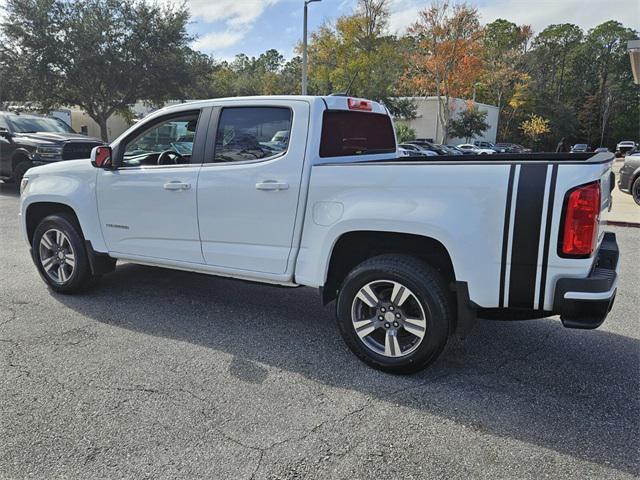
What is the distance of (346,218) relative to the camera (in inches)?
130

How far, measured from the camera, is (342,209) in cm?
333

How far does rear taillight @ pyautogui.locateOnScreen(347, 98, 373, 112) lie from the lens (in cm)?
400

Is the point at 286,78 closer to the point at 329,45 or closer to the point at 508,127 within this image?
the point at 329,45

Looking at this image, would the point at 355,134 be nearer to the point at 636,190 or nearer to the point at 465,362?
the point at 465,362

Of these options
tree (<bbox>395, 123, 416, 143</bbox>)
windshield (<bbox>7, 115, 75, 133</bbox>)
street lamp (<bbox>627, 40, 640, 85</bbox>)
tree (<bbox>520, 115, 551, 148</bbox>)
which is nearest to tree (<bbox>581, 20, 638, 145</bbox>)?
tree (<bbox>520, 115, 551, 148</bbox>)

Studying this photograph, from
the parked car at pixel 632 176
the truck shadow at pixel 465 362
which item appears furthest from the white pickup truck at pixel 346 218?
the parked car at pixel 632 176

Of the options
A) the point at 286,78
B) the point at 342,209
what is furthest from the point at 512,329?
the point at 286,78

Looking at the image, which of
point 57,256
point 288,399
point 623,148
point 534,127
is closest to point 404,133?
point 623,148

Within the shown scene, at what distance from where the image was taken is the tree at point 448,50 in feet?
106

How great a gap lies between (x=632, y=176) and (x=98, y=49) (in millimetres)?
20812

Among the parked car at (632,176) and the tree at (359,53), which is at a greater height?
the tree at (359,53)

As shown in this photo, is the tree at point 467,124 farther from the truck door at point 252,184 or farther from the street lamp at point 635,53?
the truck door at point 252,184

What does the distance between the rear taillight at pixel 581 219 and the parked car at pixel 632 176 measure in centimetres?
1090

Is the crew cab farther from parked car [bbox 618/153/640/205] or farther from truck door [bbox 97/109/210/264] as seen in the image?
parked car [bbox 618/153/640/205]
